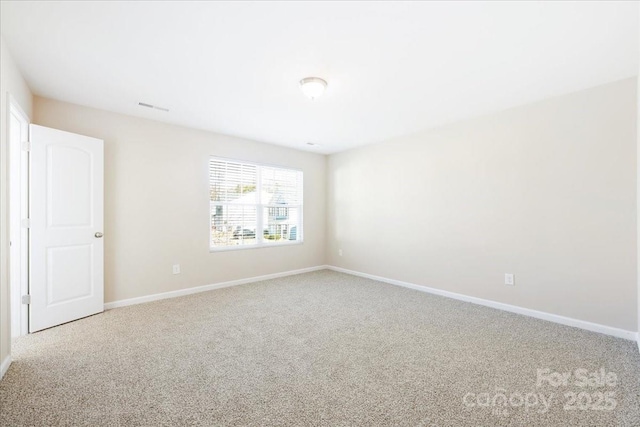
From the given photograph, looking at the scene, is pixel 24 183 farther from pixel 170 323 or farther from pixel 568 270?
pixel 568 270

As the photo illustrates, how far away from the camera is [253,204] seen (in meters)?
4.98

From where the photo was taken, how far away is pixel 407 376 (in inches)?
81.1

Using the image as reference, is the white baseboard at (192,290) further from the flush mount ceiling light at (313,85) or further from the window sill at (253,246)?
the flush mount ceiling light at (313,85)

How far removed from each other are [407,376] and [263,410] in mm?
1010

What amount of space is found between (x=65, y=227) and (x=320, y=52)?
10.3 ft

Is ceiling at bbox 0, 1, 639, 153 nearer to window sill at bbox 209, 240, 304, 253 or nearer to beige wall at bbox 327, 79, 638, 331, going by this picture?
beige wall at bbox 327, 79, 638, 331

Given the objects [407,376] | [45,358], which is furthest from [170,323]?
[407,376]

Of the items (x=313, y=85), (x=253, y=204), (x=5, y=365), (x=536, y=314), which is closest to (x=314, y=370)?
(x=5, y=365)

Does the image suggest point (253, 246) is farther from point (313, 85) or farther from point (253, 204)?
point (313, 85)

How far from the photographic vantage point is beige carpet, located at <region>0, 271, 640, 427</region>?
1.67 metres

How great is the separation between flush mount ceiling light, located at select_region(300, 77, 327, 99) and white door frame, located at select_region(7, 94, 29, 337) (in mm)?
2671

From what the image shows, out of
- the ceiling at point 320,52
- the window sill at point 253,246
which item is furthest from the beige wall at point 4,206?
the window sill at point 253,246

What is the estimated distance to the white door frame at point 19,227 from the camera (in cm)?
279

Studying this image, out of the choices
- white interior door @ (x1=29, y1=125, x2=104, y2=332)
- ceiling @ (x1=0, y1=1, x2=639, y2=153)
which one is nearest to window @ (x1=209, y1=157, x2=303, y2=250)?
ceiling @ (x1=0, y1=1, x2=639, y2=153)
